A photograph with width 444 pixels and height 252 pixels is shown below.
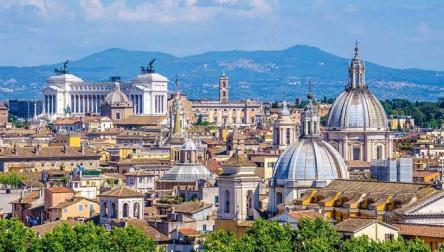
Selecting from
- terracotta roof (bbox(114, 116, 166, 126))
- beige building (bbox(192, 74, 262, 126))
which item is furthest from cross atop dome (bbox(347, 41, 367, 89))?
beige building (bbox(192, 74, 262, 126))

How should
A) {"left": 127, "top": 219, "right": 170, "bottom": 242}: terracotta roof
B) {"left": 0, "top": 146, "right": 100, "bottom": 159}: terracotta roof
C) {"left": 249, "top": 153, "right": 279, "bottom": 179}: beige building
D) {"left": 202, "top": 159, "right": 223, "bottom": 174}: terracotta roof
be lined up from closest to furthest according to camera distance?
{"left": 127, "top": 219, "right": 170, "bottom": 242}: terracotta roof, {"left": 249, "top": 153, "right": 279, "bottom": 179}: beige building, {"left": 202, "top": 159, "right": 223, "bottom": 174}: terracotta roof, {"left": 0, "top": 146, "right": 100, "bottom": 159}: terracotta roof

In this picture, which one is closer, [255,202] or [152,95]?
[255,202]

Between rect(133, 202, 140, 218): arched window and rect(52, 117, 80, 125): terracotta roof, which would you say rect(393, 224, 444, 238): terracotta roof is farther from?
rect(52, 117, 80, 125): terracotta roof

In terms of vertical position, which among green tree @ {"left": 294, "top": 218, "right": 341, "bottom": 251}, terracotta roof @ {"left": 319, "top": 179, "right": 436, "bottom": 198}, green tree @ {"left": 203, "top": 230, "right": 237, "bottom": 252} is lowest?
green tree @ {"left": 203, "top": 230, "right": 237, "bottom": 252}

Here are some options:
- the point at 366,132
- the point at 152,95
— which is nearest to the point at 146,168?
the point at 366,132

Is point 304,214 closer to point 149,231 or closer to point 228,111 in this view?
point 149,231

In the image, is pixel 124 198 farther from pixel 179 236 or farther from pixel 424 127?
pixel 424 127

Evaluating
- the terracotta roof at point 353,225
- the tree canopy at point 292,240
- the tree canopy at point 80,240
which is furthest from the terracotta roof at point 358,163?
the tree canopy at point 292,240
